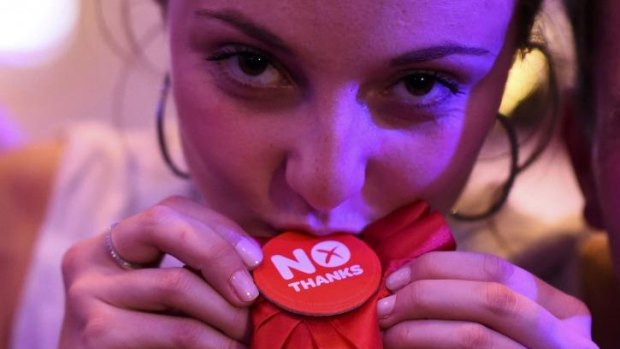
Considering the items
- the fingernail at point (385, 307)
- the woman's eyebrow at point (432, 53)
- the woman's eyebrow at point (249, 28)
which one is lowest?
the fingernail at point (385, 307)

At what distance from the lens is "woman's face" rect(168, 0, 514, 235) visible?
0.62m

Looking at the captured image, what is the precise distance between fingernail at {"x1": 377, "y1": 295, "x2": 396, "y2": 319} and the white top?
639mm

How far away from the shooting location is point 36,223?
46.7 inches

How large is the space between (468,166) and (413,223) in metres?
0.11

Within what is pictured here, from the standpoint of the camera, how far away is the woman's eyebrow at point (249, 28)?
636mm

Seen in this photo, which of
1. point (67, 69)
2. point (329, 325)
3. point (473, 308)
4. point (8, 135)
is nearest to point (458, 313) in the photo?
point (473, 308)

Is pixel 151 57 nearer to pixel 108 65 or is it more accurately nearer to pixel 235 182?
pixel 108 65

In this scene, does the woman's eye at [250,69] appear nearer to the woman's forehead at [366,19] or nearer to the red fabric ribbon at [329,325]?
the woman's forehead at [366,19]

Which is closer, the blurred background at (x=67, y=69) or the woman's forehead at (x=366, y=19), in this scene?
the woman's forehead at (x=366, y=19)

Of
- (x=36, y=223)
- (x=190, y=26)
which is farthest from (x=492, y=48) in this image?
(x=36, y=223)

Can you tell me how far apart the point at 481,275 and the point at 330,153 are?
0.18 meters

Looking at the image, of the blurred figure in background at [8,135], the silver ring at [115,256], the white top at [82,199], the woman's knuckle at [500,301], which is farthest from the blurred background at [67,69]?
the woman's knuckle at [500,301]

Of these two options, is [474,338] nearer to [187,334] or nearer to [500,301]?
[500,301]

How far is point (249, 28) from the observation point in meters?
0.65
